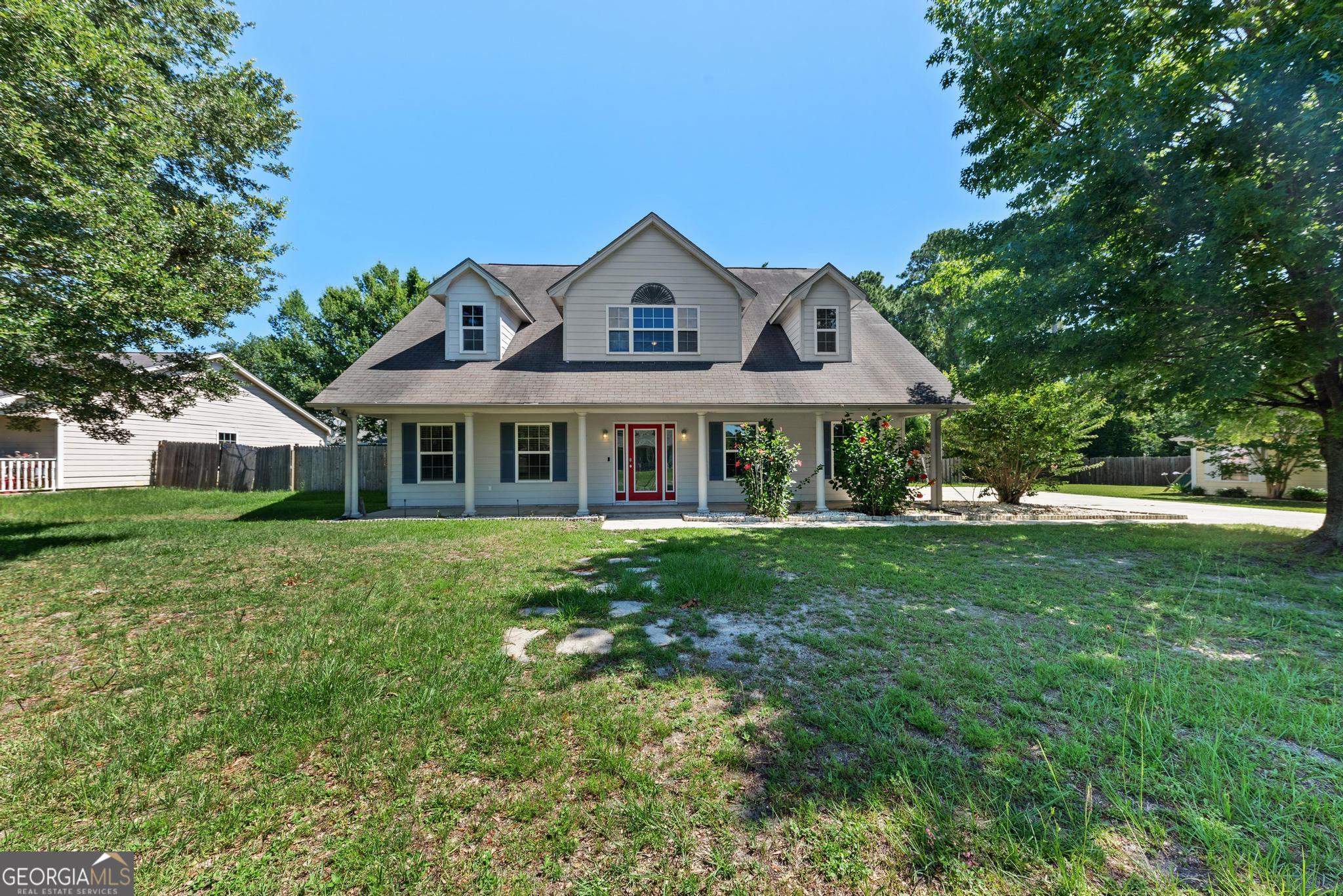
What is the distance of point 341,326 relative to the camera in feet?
90.5

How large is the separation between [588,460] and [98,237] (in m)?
8.92

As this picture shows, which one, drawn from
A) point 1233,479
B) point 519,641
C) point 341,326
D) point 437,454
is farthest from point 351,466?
point 1233,479

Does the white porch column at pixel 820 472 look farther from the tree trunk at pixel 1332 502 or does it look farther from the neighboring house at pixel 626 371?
the tree trunk at pixel 1332 502

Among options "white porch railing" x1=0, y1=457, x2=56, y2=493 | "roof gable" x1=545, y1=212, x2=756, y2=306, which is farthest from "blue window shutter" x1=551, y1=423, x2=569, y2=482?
"white porch railing" x1=0, y1=457, x2=56, y2=493

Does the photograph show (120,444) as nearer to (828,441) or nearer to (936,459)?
(828,441)

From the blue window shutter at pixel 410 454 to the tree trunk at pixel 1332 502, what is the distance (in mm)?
16850

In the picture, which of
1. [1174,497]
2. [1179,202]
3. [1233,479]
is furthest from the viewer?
[1233,479]

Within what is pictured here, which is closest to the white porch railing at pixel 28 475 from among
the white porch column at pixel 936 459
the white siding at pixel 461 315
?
the white siding at pixel 461 315

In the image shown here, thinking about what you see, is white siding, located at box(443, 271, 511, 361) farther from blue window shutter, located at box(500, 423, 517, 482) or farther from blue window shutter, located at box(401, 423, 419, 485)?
blue window shutter, located at box(401, 423, 419, 485)

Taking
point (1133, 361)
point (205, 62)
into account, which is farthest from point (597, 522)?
point (205, 62)

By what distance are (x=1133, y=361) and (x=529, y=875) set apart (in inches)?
398

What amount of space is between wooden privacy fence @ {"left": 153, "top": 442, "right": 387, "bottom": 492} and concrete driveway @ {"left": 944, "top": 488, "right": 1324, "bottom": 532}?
20.6 metres

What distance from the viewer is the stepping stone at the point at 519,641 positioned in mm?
3525

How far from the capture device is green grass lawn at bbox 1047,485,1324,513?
1360cm
